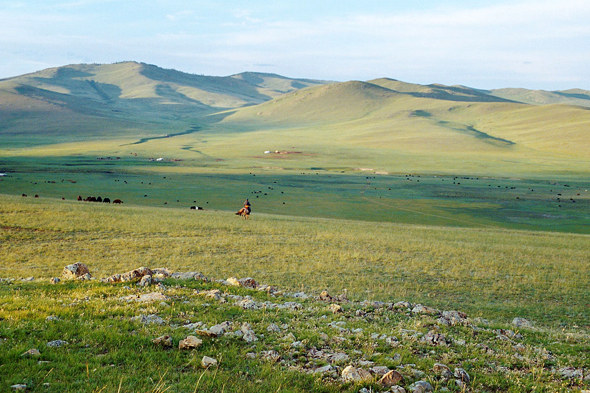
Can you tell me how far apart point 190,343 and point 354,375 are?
Answer: 124 inches

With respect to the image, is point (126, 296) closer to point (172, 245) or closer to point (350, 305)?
A: point (350, 305)

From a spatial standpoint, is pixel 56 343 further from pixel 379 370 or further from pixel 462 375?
pixel 462 375

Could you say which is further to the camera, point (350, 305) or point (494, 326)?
point (350, 305)

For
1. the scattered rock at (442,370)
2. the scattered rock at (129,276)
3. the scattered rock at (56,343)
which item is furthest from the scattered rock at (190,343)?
the scattered rock at (129,276)

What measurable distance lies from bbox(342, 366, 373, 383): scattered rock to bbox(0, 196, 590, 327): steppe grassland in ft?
28.9

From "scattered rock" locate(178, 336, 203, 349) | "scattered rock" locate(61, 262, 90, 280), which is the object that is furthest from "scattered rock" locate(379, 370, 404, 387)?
"scattered rock" locate(61, 262, 90, 280)

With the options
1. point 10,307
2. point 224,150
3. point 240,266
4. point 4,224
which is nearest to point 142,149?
point 224,150

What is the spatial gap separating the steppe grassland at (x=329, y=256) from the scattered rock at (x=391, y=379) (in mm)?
8836

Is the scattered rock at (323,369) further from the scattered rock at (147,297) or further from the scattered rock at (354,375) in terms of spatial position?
the scattered rock at (147,297)

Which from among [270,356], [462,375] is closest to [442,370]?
[462,375]

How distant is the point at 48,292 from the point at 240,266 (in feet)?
33.2

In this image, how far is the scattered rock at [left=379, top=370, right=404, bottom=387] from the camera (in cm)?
740

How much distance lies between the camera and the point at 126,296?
37.8 feet

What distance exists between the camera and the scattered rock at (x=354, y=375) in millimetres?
7461
